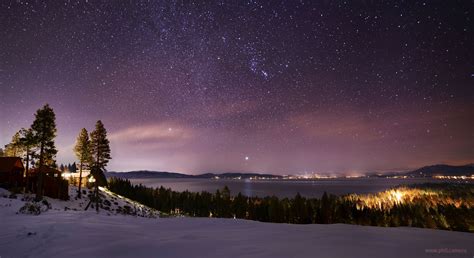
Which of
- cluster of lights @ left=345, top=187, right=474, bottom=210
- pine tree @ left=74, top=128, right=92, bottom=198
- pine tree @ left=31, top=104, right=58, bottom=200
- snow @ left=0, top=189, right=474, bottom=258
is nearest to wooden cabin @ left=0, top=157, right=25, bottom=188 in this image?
pine tree @ left=31, top=104, right=58, bottom=200

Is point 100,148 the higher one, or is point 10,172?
point 100,148

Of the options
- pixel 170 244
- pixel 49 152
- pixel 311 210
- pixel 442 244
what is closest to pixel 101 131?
pixel 49 152

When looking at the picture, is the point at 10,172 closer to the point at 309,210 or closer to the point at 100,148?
the point at 100,148

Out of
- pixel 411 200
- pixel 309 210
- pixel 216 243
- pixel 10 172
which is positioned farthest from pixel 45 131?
pixel 411 200

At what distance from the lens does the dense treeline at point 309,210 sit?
103ft

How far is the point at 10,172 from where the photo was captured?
41531 millimetres

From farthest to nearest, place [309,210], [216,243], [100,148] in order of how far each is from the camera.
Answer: [309,210] < [100,148] < [216,243]

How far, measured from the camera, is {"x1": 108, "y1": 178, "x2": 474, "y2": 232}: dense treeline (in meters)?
31.5

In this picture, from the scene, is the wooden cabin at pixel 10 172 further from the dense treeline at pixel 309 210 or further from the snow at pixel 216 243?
the dense treeline at pixel 309 210

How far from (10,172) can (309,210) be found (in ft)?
174

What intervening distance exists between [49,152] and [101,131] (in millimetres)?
11920

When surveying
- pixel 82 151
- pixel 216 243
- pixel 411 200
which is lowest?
pixel 411 200

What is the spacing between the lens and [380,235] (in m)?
8.59

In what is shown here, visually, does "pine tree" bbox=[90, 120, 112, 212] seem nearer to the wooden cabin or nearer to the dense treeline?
the wooden cabin
